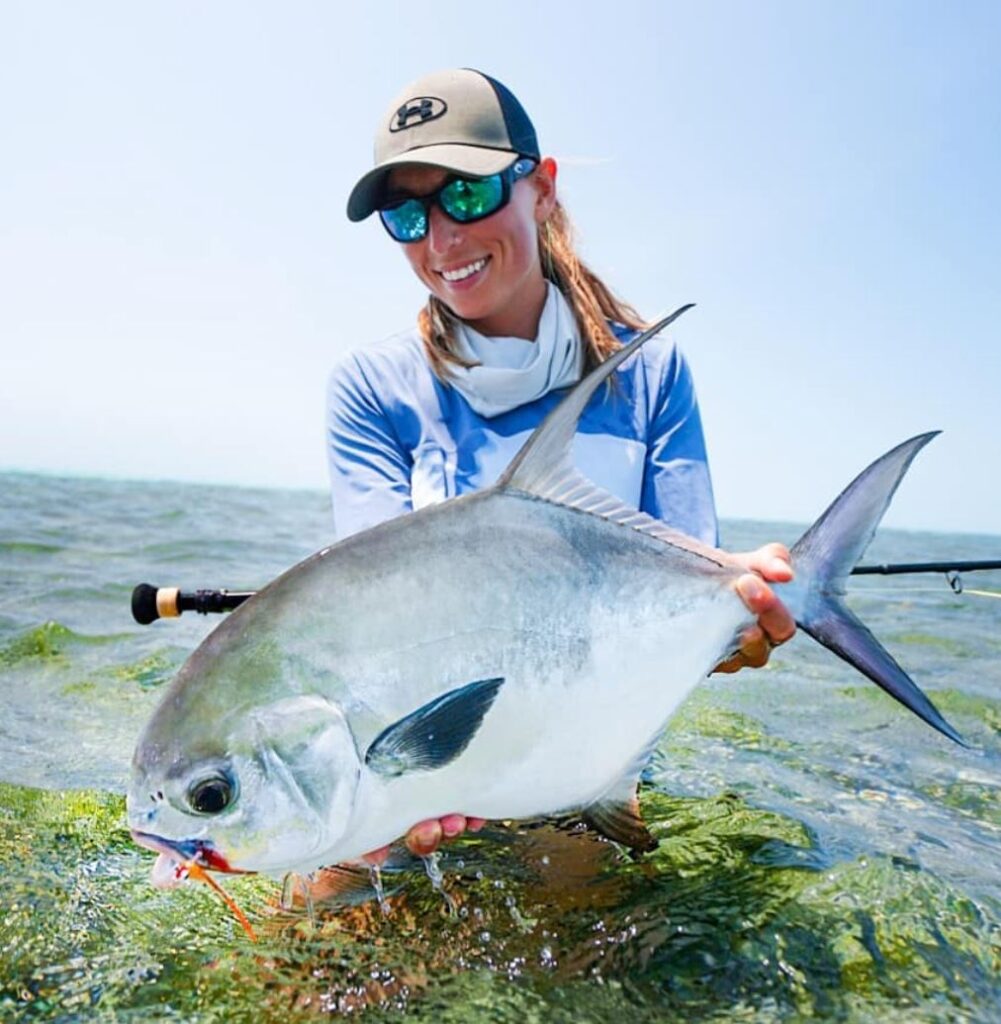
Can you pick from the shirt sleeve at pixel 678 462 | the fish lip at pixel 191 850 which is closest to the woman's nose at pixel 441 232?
the shirt sleeve at pixel 678 462

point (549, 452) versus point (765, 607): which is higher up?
point (549, 452)

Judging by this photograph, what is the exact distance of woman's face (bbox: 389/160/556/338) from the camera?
9.36 ft

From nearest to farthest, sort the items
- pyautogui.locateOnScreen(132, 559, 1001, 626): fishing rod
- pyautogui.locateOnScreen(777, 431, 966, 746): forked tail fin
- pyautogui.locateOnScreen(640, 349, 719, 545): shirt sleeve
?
1. pyautogui.locateOnScreen(777, 431, 966, 746): forked tail fin
2. pyautogui.locateOnScreen(132, 559, 1001, 626): fishing rod
3. pyautogui.locateOnScreen(640, 349, 719, 545): shirt sleeve

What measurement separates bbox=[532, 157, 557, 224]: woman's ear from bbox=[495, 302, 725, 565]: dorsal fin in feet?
4.40

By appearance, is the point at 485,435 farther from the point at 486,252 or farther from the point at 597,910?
the point at 597,910

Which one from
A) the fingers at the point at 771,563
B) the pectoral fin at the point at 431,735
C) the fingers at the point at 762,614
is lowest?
the pectoral fin at the point at 431,735

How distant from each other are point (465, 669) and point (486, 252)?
158 centimetres

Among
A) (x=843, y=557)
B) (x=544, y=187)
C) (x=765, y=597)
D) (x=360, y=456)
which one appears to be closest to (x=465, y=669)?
(x=765, y=597)

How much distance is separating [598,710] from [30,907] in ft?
5.05

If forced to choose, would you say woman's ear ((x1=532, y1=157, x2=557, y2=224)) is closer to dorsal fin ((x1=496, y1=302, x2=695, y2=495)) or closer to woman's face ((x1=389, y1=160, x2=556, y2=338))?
woman's face ((x1=389, y1=160, x2=556, y2=338))

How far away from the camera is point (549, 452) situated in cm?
194

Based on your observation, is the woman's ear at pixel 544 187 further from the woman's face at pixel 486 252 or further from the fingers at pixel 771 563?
the fingers at pixel 771 563

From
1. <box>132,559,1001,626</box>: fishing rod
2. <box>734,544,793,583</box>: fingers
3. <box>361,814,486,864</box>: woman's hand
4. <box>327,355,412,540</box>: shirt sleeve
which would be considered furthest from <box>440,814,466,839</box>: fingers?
<box>327,355,412,540</box>: shirt sleeve

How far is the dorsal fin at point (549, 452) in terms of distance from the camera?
1.89 metres
